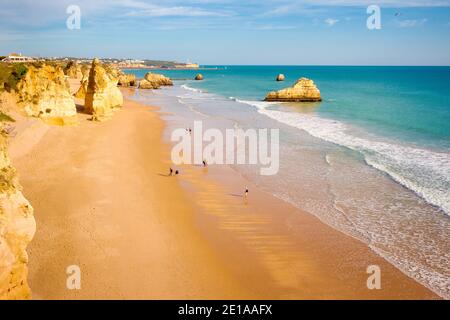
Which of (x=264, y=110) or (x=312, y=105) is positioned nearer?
(x=264, y=110)

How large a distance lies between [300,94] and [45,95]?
48.9m

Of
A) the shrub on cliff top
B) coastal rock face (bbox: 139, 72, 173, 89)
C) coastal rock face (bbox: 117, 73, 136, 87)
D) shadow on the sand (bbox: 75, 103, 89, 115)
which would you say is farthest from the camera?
coastal rock face (bbox: 117, 73, 136, 87)

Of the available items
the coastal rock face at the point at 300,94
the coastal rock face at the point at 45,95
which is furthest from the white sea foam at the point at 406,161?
the coastal rock face at the point at 300,94

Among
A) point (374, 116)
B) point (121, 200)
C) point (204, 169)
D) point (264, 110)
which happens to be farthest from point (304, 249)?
point (264, 110)

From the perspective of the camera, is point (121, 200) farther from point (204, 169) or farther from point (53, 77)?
point (53, 77)

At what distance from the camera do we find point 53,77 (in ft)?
105

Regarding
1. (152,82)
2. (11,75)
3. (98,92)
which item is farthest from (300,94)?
(11,75)

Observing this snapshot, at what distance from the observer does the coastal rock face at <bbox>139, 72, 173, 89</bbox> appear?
309ft

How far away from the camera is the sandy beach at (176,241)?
12.6 meters

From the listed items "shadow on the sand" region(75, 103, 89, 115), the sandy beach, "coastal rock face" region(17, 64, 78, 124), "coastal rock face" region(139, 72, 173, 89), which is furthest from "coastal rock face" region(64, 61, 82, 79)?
the sandy beach

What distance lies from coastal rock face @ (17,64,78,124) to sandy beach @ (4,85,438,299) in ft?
21.2

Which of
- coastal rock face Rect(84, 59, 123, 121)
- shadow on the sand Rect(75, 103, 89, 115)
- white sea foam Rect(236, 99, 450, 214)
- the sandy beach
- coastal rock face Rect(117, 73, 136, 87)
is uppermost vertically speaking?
coastal rock face Rect(117, 73, 136, 87)

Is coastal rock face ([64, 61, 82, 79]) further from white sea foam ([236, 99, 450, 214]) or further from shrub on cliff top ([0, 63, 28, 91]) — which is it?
white sea foam ([236, 99, 450, 214])

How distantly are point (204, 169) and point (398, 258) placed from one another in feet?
45.8
